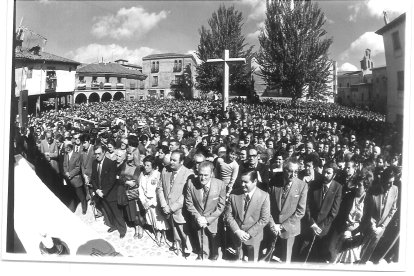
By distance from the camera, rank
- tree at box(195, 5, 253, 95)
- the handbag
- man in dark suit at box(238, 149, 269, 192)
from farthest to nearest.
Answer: tree at box(195, 5, 253, 95)
the handbag
man in dark suit at box(238, 149, 269, 192)

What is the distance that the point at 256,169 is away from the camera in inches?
149

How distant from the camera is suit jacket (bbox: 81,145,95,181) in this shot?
14.9 feet

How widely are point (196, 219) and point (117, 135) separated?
1981mm

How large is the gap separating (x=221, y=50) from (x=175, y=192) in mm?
1997

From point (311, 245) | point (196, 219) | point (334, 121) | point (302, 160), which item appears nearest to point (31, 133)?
point (196, 219)

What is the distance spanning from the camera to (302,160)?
3898 millimetres

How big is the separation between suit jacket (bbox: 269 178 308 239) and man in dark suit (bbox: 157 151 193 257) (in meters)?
0.96

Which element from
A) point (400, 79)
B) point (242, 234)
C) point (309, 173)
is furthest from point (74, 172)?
point (400, 79)

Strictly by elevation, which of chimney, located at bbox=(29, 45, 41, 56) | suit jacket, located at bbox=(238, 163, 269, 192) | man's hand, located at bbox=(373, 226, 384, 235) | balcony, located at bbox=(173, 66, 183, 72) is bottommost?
man's hand, located at bbox=(373, 226, 384, 235)

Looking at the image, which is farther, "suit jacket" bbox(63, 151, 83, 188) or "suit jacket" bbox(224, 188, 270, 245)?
"suit jacket" bbox(63, 151, 83, 188)

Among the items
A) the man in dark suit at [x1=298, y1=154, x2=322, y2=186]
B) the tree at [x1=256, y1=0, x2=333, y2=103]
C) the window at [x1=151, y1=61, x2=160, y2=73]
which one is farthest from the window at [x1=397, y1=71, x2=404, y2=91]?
the window at [x1=151, y1=61, x2=160, y2=73]

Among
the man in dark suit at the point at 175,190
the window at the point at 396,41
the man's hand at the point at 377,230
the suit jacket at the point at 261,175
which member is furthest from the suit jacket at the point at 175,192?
the window at the point at 396,41

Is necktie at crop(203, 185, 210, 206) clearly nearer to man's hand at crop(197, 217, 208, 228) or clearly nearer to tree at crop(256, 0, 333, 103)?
man's hand at crop(197, 217, 208, 228)

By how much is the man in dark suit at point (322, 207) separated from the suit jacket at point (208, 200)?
3.01 feet
